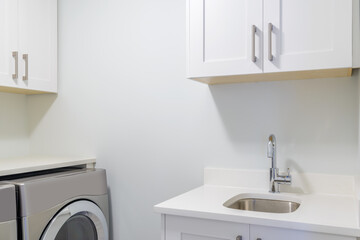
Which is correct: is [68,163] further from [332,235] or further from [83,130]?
[332,235]

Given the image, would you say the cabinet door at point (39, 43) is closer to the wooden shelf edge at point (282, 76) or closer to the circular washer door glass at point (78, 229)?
the circular washer door glass at point (78, 229)

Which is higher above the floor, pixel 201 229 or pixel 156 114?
pixel 156 114

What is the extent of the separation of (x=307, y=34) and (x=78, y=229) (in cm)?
160

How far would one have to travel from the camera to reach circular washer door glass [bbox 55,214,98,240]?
73.6 inches

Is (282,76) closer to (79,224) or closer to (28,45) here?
(79,224)

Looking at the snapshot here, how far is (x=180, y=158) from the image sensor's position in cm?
205

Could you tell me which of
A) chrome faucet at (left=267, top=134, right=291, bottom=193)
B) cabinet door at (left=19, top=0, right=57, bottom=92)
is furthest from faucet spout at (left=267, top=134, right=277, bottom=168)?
cabinet door at (left=19, top=0, right=57, bottom=92)

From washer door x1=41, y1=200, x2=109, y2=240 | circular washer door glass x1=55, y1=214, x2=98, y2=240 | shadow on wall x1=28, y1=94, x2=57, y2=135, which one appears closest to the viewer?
washer door x1=41, y1=200, x2=109, y2=240

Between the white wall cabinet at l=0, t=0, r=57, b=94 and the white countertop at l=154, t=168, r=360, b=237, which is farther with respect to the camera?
the white wall cabinet at l=0, t=0, r=57, b=94

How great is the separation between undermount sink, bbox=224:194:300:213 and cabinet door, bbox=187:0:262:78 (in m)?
0.64

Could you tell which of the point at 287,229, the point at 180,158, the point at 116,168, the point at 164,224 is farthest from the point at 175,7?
the point at 287,229

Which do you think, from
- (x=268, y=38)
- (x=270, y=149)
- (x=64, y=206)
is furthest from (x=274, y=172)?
(x=64, y=206)

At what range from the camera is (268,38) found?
150 cm

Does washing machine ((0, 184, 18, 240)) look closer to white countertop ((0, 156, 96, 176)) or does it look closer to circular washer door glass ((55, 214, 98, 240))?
white countertop ((0, 156, 96, 176))
